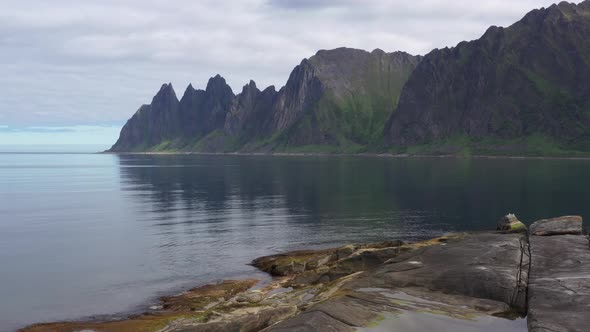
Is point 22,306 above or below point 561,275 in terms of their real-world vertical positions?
below

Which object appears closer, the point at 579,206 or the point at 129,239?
the point at 129,239

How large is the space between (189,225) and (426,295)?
59498 mm

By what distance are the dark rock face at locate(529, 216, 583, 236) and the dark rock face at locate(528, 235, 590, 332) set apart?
3243 mm

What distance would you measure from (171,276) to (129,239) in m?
23.8

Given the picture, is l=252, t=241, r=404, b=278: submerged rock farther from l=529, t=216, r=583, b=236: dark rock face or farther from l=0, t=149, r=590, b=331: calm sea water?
l=529, t=216, r=583, b=236: dark rock face

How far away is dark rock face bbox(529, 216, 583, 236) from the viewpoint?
148ft

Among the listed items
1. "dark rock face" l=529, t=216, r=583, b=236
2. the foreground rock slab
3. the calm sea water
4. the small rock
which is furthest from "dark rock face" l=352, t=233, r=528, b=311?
the calm sea water

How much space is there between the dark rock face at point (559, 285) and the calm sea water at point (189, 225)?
31.3 metres

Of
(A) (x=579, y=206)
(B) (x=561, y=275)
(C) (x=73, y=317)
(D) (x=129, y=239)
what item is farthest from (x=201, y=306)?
(A) (x=579, y=206)

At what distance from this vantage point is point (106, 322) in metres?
40.5

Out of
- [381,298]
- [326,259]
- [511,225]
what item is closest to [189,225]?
[326,259]

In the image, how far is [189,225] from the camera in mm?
85688

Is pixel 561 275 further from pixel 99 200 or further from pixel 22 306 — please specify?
pixel 99 200

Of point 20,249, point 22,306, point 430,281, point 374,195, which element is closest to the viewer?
point 430,281
